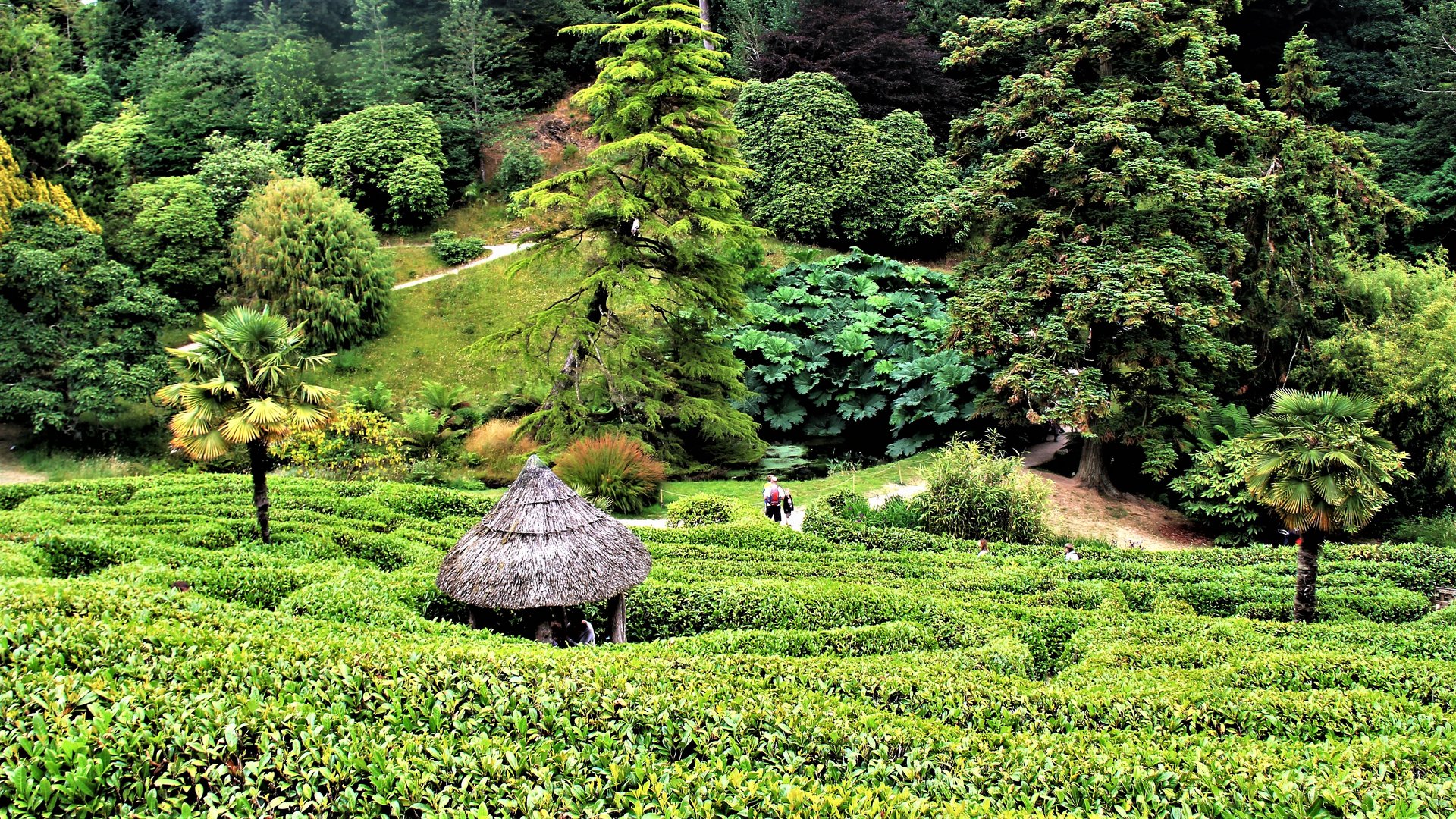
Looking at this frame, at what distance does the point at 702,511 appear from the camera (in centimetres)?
1438

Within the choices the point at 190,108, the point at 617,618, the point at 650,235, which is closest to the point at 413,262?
the point at 190,108

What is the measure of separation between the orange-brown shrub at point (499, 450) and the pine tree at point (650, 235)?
→ 67cm

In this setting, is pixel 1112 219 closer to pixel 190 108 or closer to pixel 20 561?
pixel 20 561

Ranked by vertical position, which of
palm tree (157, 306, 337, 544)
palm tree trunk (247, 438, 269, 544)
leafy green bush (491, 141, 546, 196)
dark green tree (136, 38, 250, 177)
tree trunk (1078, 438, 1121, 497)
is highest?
dark green tree (136, 38, 250, 177)

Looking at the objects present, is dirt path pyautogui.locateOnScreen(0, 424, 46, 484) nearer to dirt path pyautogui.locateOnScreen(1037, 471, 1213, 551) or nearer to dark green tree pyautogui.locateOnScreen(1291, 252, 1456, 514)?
dirt path pyautogui.locateOnScreen(1037, 471, 1213, 551)

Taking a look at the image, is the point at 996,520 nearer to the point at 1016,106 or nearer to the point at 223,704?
the point at 1016,106

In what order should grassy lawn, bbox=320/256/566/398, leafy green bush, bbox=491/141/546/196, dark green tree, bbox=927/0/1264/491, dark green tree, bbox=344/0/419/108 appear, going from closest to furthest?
dark green tree, bbox=927/0/1264/491, grassy lawn, bbox=320/256/566/398, leafy green bush, bbox=491/141/546/196, dark green tree, bbox=344/0/419/108

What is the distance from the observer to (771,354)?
841 inches

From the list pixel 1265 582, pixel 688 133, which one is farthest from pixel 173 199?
pixel 1265 582

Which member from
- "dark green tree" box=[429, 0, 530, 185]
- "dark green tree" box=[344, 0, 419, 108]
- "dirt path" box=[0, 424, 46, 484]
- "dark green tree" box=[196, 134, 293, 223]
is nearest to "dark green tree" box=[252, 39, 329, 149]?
"dark green tree" box=[344, 0, 419, 108]

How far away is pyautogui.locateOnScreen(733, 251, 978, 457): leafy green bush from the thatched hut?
33.3ft

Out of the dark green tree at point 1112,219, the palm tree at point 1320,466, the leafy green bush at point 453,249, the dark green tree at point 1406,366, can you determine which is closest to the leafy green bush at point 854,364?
the dark green tree at point 1112,219

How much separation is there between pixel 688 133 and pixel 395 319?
1255 centimetres

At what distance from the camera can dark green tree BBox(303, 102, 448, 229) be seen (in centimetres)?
2667
